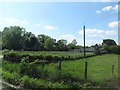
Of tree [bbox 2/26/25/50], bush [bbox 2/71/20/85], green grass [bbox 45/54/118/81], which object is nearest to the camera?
bush [bbox 2/71/20/85]

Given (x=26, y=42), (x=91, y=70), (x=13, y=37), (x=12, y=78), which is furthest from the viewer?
(x=26, y=42)

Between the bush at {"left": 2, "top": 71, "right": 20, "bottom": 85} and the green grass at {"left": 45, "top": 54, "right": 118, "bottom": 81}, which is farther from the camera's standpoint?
the green grass at {"left": 45, "top": 54, "right": 118, "bottom": 81}

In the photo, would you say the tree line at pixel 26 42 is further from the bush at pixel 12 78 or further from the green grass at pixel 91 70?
the bush at pixel 12 78

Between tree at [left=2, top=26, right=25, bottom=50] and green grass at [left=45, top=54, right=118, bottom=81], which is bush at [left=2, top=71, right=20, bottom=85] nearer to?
green grass at [left=45, top=54, right=118, bottom=81]

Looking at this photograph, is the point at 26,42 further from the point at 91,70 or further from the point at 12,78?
the point at 12,78

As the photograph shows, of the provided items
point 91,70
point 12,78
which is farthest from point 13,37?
point 12,78

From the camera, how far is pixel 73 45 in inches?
3177

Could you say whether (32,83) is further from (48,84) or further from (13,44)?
(13,44)

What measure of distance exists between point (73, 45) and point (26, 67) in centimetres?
6901

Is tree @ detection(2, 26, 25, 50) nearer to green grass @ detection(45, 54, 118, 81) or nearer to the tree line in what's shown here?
the tree line

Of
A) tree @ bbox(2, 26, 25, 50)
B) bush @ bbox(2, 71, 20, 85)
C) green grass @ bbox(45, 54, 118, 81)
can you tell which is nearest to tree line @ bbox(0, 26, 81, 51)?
tree @ bbox(2, 26, 25, 50)

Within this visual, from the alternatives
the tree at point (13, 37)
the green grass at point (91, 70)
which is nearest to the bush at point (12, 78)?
the green grass at point (91, 70)

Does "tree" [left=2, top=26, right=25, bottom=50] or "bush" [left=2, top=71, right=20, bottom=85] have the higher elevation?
"tree" [left=2, top=26, right=25, bottom=50]

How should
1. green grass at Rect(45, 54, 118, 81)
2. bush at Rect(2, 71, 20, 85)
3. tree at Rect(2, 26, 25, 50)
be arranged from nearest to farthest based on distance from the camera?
bush at Rect(2, 71, 20, 85) < green grass at Rect(45, 54, 118, 81) < tree at Rect(2, 26, 25, 50)
